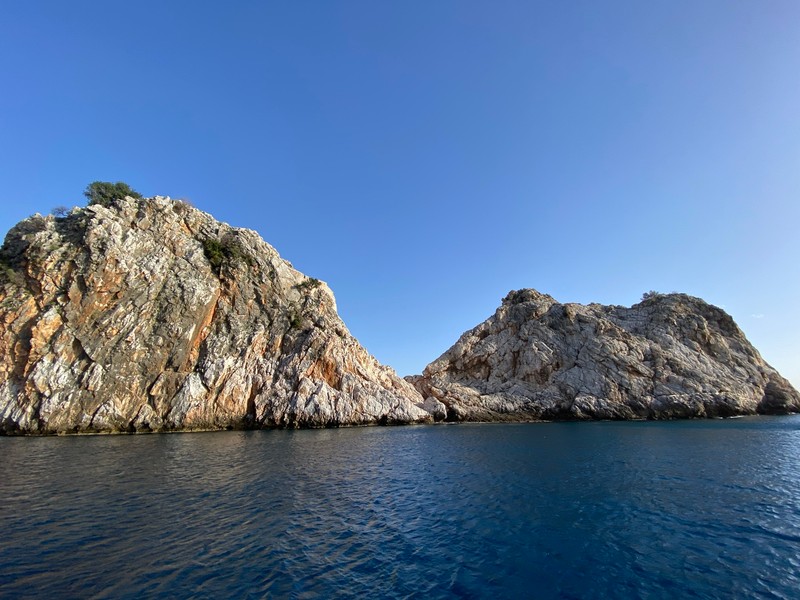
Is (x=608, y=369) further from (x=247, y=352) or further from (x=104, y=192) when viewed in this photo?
(x=104, y=192)

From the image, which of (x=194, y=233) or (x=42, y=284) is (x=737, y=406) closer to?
(x=194, y=233)

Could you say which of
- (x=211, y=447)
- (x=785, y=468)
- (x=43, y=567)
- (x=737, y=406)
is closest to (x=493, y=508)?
(x=43, y=567)

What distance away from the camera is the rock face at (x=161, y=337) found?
4828 cm

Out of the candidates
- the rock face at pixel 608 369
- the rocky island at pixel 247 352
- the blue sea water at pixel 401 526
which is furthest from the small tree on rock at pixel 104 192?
the rock face at pixel 608 369

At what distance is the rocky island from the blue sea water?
24.0 m

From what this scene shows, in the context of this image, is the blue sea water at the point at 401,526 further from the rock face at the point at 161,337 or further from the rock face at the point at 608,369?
the rock face at the point at 608,369

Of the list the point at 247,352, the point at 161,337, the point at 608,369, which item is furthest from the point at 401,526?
the point at 608,369

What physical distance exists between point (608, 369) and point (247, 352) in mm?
64140

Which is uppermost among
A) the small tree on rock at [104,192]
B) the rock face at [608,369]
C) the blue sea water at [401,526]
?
the small tree on rock at [104,192]

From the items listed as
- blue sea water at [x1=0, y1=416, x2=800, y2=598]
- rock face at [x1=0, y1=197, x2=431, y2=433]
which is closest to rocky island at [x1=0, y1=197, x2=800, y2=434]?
rock face at [x1=0, y1=197, x2=431, y2=433]

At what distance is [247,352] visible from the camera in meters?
58.6

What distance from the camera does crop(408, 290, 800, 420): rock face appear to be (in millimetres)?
68438

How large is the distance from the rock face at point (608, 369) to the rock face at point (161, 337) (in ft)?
61.6

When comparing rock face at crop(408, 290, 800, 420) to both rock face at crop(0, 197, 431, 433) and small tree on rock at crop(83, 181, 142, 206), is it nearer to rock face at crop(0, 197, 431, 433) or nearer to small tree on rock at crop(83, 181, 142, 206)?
rock face at crop(0, 197, 431, 433)
